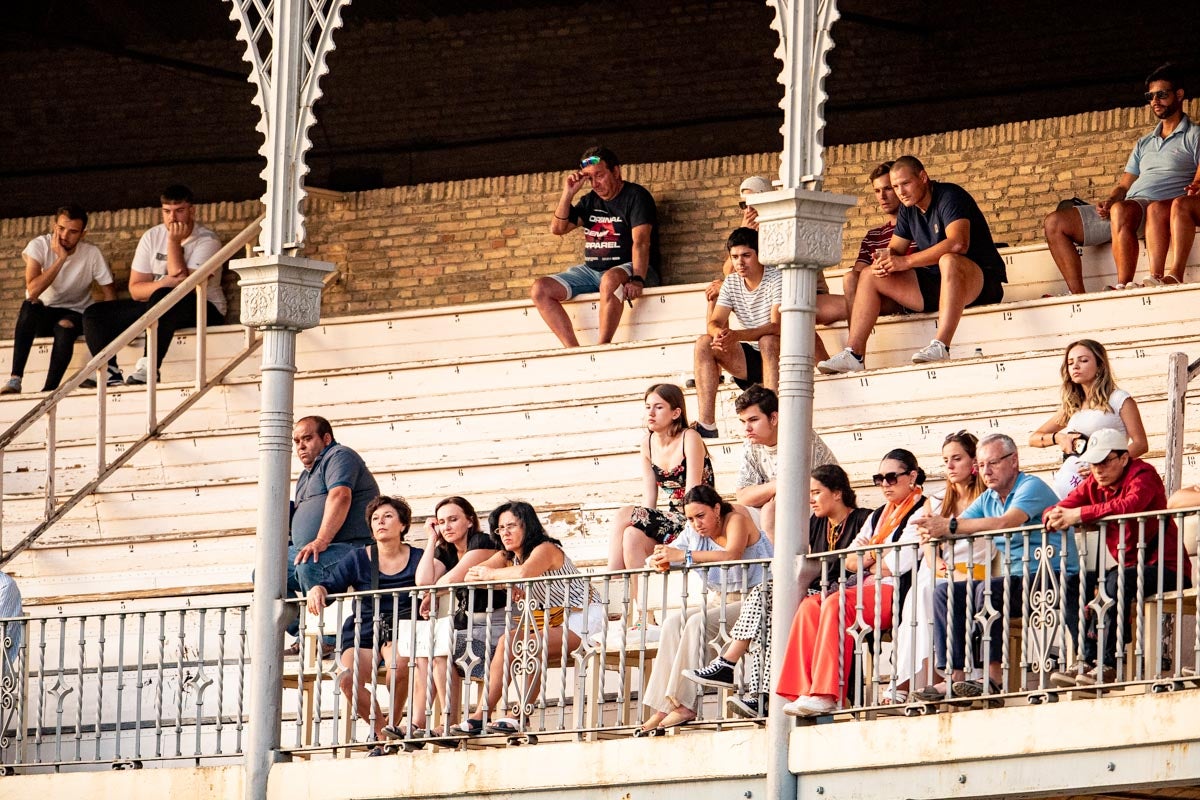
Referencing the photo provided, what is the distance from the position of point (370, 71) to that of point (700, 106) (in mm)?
2455

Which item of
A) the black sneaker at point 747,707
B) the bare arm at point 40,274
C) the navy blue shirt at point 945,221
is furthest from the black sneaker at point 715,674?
the bare arm at point 40,274

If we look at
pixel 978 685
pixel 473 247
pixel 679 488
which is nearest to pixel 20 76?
pixel 473 247

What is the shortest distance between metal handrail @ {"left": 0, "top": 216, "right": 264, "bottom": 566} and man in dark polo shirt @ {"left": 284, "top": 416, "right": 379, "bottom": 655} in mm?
2607

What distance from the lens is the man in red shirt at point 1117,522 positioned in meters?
8.69

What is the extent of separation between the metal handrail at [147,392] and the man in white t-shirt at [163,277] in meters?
0.14

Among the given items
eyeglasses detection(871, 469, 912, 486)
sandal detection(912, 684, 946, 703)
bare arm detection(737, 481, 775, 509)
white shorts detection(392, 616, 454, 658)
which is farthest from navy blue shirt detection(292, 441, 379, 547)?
sandal detection(912, 684, 946, 703)

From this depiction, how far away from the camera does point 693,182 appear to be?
16531mm

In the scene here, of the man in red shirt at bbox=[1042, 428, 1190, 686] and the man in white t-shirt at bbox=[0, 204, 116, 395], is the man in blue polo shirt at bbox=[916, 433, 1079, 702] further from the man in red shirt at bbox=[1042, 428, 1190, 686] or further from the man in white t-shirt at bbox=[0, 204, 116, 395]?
the man in white t-shirt at bbox=[0, 204, 116, 395]

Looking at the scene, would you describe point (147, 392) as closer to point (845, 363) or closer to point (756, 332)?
point (756, 332)

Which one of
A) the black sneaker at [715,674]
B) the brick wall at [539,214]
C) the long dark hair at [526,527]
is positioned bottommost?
the black sneaker at [715,674]

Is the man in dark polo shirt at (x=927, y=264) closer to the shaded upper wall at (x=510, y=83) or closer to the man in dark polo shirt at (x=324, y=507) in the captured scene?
the man in dark polo shirt at (x=324, y=507)

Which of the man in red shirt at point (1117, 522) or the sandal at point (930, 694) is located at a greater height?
the man in red shirt at point (1117, 522)

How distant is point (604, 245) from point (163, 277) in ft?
9.46

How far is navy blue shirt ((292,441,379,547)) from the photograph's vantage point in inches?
460
